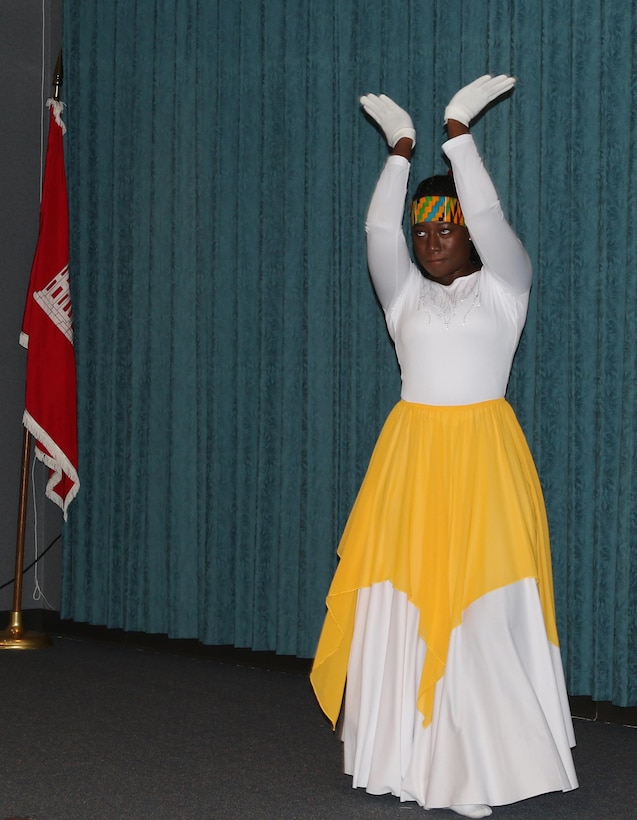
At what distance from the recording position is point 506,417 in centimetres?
265

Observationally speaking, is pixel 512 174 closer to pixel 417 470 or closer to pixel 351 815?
pixel 417 470

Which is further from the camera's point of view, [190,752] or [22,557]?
[22,557]

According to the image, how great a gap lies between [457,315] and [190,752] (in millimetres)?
1312

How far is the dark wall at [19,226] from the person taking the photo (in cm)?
466

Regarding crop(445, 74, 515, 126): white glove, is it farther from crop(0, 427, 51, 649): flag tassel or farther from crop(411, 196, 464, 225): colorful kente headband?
crop(0, 427, 51, 649): flag tassel

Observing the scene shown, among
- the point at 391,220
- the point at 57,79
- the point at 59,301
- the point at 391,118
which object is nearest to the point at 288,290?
the point at 59,301

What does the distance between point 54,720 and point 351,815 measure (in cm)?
114

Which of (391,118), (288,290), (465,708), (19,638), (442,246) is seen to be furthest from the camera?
(19,638)

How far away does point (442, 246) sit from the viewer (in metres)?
2.68

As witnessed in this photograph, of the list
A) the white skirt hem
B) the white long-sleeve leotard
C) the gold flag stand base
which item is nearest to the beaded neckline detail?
the white long-sleeve leotard

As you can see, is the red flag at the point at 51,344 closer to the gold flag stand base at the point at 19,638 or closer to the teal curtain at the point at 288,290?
the teal curtain at the point at 288,290

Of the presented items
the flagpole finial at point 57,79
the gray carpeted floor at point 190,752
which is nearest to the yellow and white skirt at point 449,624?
the gray carpeted floor at point 190,752

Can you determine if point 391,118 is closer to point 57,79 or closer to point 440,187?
point 440,187

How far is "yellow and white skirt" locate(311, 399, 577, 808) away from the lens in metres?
2.40
